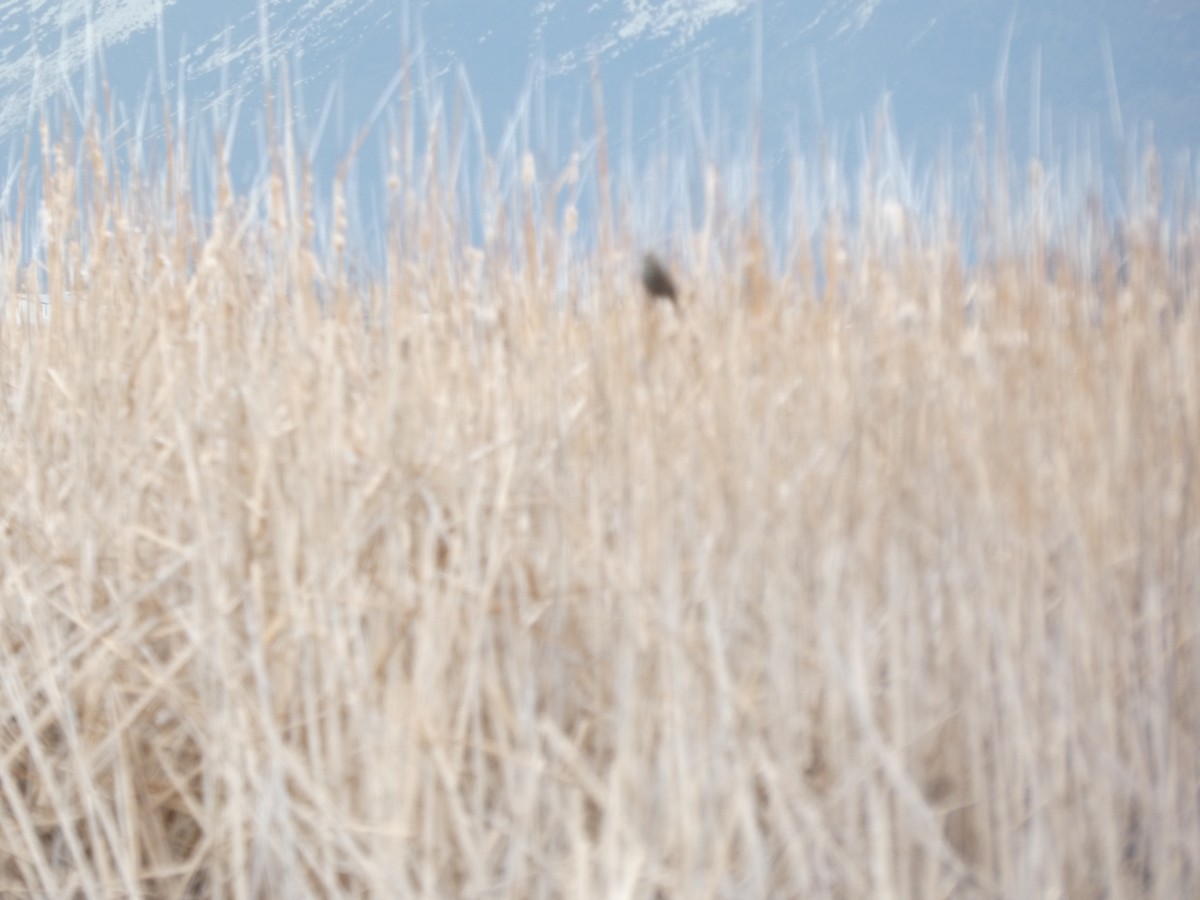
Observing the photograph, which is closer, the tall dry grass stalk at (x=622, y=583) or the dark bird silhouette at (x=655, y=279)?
the tall dry grass stalk at (x=622, y=583)

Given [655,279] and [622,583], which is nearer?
[622,583]

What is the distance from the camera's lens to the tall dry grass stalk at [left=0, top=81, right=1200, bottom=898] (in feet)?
4.93

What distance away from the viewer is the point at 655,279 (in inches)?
72.0

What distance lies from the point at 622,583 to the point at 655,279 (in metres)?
0.40

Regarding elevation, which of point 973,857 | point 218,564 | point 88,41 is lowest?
point 973,857

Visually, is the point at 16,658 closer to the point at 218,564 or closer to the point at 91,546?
the point at 91,546

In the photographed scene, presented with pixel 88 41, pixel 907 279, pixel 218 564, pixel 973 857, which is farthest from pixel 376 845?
pixel 88 41

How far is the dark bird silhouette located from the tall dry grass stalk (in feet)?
0.32

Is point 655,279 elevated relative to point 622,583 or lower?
elevated

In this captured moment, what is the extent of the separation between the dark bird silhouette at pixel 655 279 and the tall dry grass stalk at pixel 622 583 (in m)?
0.10

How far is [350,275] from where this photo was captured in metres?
2.27

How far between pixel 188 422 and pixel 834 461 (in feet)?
2.85

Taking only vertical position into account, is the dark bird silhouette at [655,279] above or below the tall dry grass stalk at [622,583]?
above

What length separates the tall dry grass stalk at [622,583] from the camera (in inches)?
59.2
